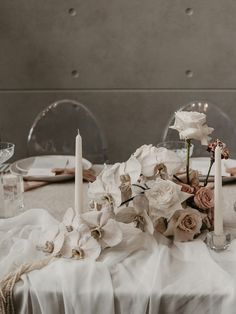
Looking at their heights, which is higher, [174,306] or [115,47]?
[115,47]

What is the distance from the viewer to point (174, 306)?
1063 mm

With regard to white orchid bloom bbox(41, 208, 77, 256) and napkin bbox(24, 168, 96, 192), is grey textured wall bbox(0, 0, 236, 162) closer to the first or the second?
napkin bbox(24, 168, 96, 192)

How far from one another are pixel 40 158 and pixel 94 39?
1.04m

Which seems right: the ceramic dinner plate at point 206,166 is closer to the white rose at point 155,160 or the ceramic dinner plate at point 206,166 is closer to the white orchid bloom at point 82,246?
the white rose at point 155,160

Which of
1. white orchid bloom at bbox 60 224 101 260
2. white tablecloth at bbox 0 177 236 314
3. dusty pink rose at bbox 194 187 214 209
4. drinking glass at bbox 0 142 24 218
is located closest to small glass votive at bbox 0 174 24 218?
drinking glass at bbox 0 142 24 218

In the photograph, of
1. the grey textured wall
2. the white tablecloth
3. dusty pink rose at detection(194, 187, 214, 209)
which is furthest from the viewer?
the grey textured wall

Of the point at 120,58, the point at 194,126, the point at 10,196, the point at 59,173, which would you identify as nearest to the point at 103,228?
the point at 194,126

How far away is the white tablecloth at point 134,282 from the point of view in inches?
41.8

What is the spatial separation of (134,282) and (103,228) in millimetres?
148

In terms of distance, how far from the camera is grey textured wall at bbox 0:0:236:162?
9.37 feet

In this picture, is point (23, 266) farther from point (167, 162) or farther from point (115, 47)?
point (115, 47)

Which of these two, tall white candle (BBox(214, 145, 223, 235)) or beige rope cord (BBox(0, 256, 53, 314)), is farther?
tall white candle (BBox(214, 145, 223, 235))

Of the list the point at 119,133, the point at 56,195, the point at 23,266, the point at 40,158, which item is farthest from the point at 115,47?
the point at 23,266

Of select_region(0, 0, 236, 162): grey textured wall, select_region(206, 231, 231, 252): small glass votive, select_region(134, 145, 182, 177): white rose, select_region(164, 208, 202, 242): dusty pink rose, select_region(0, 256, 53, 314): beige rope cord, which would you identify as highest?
select_region(0, 0, 236, 162): grey textured wall
